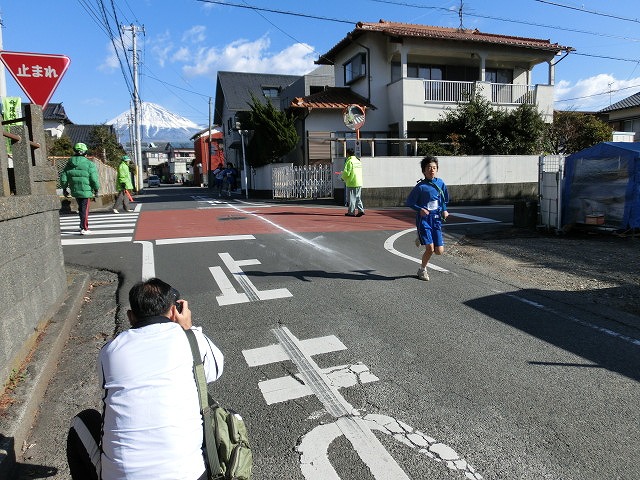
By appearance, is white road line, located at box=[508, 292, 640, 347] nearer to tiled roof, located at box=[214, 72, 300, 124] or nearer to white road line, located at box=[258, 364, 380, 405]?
white road line, located at box=[258, 364, 380, 405]

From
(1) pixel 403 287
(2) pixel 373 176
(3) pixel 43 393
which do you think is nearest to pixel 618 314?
(1) pixel 403 287

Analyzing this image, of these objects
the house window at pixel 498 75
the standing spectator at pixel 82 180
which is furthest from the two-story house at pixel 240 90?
the standing spectator at pixel 82 180

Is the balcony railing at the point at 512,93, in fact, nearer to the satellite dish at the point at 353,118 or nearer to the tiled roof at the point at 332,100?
the tiled roof at the point at 332,100

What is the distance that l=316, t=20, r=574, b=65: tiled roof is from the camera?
21641mm

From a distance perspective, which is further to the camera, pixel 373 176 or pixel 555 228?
pixel 373 176

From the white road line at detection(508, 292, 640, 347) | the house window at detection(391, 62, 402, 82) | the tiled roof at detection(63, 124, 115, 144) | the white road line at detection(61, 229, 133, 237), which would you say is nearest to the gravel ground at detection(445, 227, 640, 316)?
the white road line at detection(508, 292, 640, 347)

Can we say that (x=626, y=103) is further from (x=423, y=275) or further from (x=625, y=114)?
(x=423, y=275)

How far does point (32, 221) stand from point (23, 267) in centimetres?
61

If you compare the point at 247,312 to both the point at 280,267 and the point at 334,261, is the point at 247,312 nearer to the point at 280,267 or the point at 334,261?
the point at 280,267

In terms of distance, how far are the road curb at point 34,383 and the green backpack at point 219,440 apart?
1331 millimetres

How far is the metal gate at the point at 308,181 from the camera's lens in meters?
20.7

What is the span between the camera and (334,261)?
309 inches

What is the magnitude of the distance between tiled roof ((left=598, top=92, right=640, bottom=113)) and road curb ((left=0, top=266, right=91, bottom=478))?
38.9m

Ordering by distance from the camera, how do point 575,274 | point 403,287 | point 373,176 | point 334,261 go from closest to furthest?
point 403,287 → point 575,274 → point 334,261 → point 373,176
